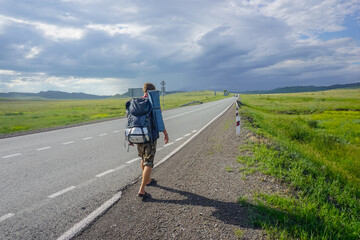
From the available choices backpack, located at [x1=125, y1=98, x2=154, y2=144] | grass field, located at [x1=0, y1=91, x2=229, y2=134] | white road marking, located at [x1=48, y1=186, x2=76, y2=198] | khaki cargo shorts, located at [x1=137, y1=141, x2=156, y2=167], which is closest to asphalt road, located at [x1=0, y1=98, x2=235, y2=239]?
white road marking, located at [x1=48, y1=186, x2=76, y2=198]

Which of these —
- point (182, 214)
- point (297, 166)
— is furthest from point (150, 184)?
point (297, 166)

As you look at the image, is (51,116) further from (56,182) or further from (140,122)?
(140,122)

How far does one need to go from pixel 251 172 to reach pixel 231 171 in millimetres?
460

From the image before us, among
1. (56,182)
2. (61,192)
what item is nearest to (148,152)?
(61,192)

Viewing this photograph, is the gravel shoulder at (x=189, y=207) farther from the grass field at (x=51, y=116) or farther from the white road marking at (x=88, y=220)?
the grass field at (x=51, y=116)

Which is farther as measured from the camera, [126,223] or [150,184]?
[150,184]

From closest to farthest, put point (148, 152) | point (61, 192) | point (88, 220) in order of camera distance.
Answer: point (88, 220)
point (148, 152)
point (61, 192)

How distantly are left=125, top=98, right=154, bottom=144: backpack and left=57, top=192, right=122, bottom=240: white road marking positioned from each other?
3.77 ft

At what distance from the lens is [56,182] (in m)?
4.79

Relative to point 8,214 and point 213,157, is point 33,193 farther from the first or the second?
point 213,157

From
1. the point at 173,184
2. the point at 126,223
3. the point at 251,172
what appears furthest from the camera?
the point at 251,172

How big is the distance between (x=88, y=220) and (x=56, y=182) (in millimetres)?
2087

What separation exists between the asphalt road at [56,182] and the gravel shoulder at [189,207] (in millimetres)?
546

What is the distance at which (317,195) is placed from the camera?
4.08 m
